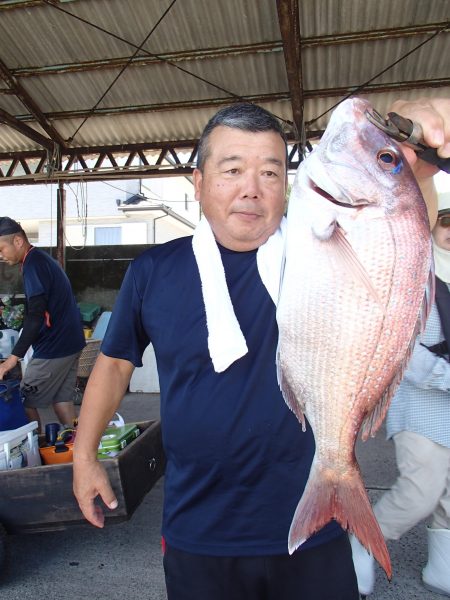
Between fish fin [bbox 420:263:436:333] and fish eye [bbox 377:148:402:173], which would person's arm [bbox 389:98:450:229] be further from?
fish fin [bbox 420:263:436:333]

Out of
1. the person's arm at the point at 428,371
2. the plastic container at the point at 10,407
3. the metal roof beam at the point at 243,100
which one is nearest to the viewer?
the person's arm at the point at 428,371

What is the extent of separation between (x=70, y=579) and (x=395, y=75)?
6.85 m

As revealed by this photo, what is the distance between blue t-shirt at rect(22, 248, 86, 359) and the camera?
A: 4703 mm

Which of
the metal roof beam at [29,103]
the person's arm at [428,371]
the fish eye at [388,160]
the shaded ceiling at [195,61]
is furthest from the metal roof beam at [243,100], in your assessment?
the fish eye at [388,160]

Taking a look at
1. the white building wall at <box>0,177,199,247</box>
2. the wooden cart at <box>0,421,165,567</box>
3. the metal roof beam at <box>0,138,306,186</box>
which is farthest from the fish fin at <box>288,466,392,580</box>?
the white building wall at <box>0,177,199,247</box>

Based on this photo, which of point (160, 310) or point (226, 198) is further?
point (160, 310)

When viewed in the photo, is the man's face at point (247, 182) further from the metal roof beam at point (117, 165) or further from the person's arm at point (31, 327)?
the metal roof beam at point (117, 165)

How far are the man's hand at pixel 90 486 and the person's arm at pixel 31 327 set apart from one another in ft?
9.72

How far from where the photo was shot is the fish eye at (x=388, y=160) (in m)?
1.22

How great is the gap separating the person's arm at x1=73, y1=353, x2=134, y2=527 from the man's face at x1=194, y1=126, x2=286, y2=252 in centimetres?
66

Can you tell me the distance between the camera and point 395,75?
6.96 metres

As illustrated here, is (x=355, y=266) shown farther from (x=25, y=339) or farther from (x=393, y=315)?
(x=25, y=339)

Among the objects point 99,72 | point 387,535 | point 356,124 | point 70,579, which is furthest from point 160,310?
point 99,72

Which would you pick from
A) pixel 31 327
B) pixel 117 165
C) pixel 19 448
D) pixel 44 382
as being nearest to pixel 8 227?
pixel 31 327
